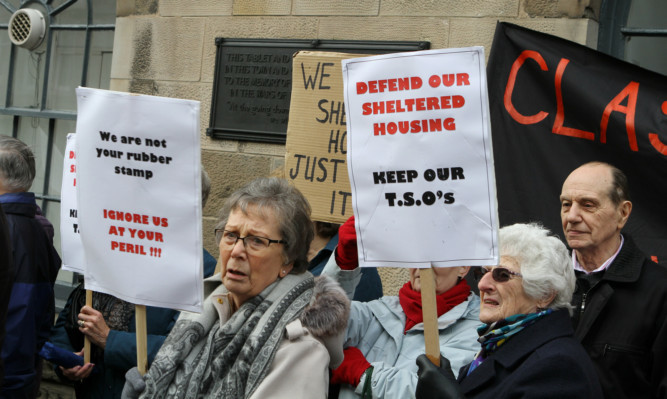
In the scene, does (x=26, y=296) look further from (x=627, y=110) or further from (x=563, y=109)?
(x=627, y=110)

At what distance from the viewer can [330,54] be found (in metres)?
3.97

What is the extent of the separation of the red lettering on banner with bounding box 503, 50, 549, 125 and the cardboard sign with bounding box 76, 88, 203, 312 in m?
1.82

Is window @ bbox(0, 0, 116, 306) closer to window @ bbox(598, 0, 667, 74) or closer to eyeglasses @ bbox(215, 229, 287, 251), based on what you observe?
window @ bbox(598, 0, 667, 74)

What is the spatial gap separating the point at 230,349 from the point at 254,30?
3.48m

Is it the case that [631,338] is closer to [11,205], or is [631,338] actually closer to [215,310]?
[215,310]

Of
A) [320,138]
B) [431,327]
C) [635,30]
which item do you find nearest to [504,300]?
[431,327]

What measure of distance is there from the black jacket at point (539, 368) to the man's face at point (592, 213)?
0.69 meters

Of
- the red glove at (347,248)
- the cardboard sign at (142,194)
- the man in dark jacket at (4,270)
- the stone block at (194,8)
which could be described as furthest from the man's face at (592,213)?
the stone block at (194,8)

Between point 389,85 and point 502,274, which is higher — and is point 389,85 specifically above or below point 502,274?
above

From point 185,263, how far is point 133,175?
1.15 feet

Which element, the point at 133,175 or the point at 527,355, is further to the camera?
the point at 133,175

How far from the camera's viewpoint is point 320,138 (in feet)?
12.8

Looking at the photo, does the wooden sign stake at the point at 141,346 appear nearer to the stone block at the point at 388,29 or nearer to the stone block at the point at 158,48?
the stone block at the point at 388,29

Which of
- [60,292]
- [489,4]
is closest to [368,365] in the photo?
[489,4]
